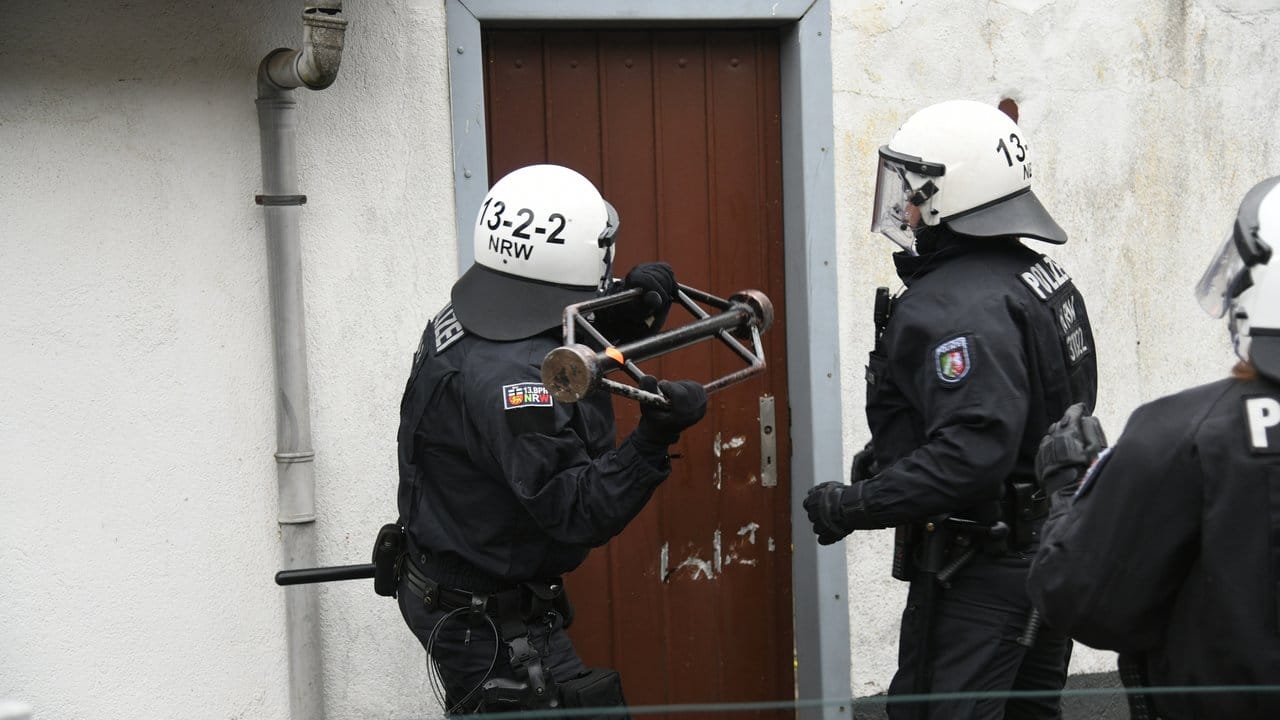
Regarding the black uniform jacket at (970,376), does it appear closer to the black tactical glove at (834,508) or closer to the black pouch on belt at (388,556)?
the black tactical glove at (834,508)

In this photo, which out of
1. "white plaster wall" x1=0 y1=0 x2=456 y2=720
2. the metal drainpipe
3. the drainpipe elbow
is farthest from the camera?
the metal drainpipe

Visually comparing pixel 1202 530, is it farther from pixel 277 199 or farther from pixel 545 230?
pixel 277 199

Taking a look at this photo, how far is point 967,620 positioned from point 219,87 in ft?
8.75

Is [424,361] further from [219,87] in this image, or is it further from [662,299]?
[219,87]

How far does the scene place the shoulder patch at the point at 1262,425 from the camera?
2119mm

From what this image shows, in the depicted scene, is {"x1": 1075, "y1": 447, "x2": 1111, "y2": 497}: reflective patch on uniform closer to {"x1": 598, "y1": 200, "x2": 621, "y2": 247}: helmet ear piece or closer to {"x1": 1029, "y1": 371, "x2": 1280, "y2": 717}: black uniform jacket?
{"x1": 1029, "y1": 371, "x2": 1280, "y2": 717}: black uniform jacket

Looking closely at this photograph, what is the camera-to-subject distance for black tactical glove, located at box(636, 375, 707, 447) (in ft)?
9.87

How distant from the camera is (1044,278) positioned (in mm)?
3547

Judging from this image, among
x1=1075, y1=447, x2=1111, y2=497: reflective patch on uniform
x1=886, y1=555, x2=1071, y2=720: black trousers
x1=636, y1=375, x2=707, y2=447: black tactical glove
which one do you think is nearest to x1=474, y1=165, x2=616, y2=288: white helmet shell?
x1=636, y1=375, x2=707, y2=447: black tactical glove

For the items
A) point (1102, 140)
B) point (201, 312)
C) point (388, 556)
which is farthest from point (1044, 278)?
point (201, 312)

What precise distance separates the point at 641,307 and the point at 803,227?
3.59 ft

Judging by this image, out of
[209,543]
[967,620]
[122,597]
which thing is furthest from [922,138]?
[122,597]

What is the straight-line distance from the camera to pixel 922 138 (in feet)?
11.9

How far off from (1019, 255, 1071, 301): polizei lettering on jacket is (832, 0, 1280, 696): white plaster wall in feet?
3.15
